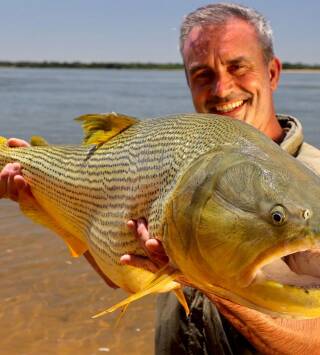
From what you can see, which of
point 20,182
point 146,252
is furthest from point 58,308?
point 146,252

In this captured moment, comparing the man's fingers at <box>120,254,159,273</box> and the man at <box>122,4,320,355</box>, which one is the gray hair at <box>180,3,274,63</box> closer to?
the man at <box>122,4,320,355</box>

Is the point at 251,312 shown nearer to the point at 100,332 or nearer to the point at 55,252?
the point at 100,332

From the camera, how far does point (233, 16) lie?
3635 millimetres

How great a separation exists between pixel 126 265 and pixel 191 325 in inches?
32.0

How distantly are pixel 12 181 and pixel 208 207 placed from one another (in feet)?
7.03

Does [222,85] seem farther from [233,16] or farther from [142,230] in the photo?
[142,230]

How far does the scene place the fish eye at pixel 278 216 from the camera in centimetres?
171

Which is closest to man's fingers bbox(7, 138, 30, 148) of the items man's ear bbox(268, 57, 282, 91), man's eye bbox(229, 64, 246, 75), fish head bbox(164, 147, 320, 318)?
man's eye bbox(229, 64, 246, 75)

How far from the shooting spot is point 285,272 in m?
1.78

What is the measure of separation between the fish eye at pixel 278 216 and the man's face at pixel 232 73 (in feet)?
6.01

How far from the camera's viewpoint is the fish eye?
5.59 ft

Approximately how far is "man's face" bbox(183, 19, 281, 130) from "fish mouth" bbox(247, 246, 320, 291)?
182 centimetres

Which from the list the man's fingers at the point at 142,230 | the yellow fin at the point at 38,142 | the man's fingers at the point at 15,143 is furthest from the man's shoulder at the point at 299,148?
the man's fingers at the point at 15,143

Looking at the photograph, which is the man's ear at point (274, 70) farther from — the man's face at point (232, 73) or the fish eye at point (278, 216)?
the fish eye at point (278, 216)
